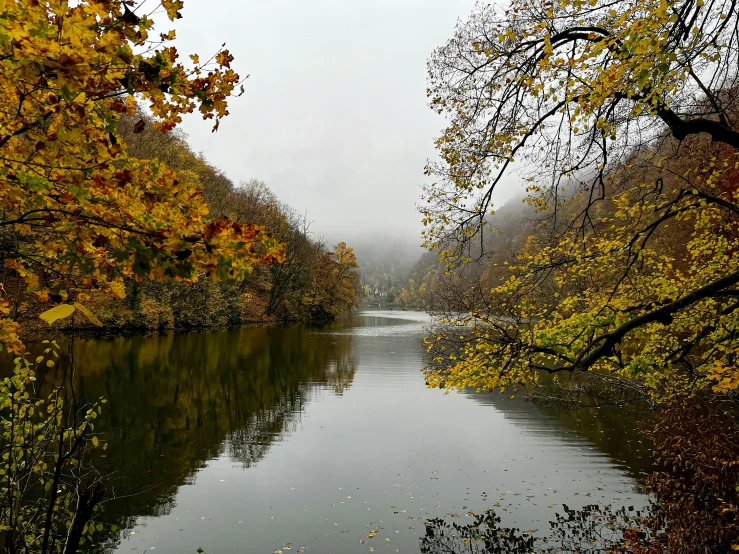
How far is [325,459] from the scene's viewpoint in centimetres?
973

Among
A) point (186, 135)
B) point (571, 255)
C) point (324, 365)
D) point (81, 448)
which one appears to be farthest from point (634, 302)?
point (186, 135)

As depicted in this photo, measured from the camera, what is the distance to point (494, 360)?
5691 mm

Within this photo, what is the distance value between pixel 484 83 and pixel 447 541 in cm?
655

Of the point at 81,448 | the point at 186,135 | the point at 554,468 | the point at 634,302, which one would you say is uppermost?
the point at 186,135

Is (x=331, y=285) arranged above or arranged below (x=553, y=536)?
above

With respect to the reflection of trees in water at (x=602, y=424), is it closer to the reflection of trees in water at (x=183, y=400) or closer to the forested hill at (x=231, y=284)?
the reflection of trees in water at (x=183, y=400)

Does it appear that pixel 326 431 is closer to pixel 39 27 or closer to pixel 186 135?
pixel 39 27

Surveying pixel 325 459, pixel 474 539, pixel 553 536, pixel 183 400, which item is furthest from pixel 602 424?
pixel 183 400

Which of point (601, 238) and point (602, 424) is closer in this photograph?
point (601, 238)

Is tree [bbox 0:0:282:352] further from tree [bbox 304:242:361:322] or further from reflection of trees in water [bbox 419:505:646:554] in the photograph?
tree [bbox 304:242:361:322]

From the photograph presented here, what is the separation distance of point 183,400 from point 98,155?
12.9 metres

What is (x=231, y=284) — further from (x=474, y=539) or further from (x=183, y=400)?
(x=474, y=539)

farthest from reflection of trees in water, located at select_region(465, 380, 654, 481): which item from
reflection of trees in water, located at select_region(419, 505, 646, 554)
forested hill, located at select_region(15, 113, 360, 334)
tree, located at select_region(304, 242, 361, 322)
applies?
tree, located at select_region(304, 242, 361, 322)

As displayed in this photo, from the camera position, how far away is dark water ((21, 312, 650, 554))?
271 inches
